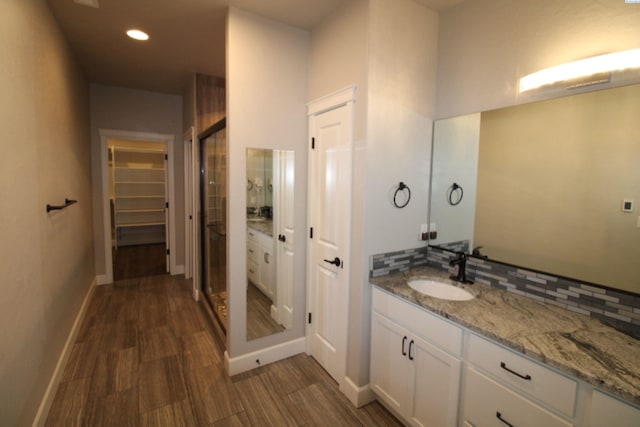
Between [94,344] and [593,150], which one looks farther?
[94,344]

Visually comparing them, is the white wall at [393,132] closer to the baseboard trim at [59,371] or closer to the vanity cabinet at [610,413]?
the vanity cabinet at [610,413]

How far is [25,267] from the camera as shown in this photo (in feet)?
5.35

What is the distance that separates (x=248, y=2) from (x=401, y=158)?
1541mm

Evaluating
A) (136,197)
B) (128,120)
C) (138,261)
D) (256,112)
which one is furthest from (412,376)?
(136,197)

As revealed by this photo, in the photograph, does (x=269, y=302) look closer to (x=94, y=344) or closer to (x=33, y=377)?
(x=33, y=377)

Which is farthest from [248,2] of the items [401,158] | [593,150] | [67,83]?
[593,150]

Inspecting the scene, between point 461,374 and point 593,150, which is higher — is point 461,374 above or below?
below

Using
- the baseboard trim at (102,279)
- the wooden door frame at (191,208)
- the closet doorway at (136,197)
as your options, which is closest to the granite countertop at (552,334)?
the wooden door frame at (191,208)

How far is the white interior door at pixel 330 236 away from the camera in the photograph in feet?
6.83

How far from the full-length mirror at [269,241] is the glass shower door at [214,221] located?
15.9 inches

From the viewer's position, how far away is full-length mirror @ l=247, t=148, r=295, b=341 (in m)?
2.35

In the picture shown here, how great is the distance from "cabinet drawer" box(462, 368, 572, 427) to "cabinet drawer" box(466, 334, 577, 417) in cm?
5

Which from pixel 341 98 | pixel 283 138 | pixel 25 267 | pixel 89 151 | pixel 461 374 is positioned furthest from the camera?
pixel 89 151

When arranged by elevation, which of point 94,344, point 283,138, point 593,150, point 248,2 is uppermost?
point 248,2
